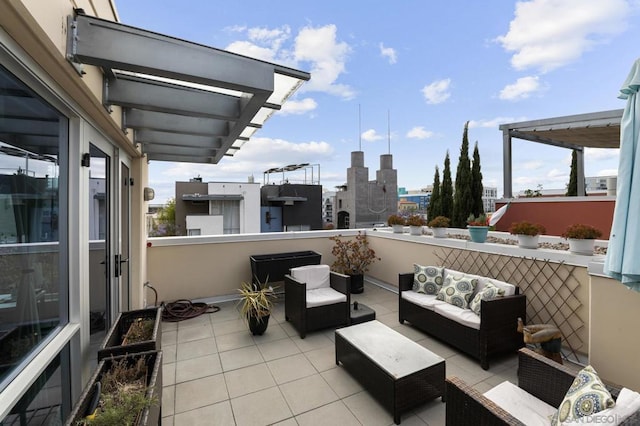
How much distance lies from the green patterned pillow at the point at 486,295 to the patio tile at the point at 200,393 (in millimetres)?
2679

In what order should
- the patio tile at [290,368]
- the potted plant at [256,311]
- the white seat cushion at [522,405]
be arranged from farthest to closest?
the potted plant at [256,311] < the patio tile at [290,368] < the white seat cushion at [522,405]

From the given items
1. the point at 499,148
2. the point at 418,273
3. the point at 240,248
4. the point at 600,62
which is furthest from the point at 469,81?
the point at 240,248

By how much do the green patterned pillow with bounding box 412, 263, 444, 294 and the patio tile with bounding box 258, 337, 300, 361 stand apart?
182cm

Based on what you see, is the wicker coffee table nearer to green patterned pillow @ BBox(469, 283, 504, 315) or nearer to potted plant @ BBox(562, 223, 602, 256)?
green patterned pillow @ BBox(469, 283, 504, 315)

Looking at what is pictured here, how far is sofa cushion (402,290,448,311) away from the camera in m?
3.35

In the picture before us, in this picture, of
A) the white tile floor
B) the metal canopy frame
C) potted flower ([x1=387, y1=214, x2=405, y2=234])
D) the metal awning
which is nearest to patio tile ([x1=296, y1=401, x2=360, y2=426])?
the white tile floor

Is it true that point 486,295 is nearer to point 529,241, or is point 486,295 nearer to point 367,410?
point 529,241

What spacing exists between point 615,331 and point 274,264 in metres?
4.11

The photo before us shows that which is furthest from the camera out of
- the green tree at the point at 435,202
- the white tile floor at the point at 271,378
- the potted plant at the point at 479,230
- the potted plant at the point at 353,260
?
the green tree at the point at 435,202

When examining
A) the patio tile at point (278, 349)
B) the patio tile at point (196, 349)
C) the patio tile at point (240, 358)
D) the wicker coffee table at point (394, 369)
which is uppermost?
the wicker coffee table at point (394, 369)

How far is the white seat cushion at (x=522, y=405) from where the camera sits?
1589mm

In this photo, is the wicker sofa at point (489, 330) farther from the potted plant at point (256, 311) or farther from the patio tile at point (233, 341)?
the patio tile at point (233, 341)

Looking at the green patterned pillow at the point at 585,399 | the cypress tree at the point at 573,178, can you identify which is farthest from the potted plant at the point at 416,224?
the cypress tree at the point at 573,178

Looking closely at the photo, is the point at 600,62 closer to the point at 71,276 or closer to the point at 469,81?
the point at 469,81
